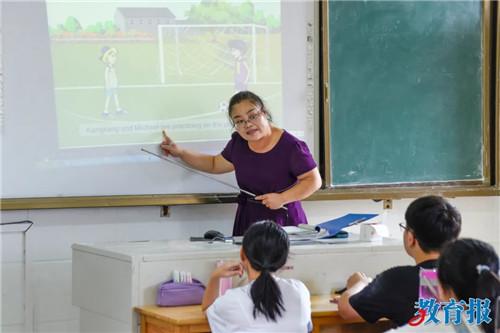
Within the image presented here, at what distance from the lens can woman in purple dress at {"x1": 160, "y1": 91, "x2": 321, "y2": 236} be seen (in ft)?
11.7

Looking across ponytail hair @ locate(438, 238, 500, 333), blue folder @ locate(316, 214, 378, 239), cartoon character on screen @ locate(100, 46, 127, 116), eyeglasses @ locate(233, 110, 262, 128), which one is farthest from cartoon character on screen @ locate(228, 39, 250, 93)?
ponytail hair @ locate(438, 238, 500, 333)

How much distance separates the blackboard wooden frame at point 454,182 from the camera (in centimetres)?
414

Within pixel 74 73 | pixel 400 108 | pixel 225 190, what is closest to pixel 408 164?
pixel 400 108

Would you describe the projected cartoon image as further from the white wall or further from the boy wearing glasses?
the boy wearing glasses

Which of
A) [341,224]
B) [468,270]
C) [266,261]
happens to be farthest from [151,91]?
[468,270]

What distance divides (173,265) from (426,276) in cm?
85

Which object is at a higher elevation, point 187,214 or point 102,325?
point 187,214

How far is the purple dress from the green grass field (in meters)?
0.27

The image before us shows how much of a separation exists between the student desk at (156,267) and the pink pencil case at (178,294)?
43 mm

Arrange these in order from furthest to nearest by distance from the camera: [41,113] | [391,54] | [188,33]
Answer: [391,54]
[188,33]
[41,113]

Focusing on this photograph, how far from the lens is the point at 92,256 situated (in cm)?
318

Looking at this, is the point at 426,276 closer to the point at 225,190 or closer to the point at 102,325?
the point at 102,325

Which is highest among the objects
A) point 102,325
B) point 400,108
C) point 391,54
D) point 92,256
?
point 391,54

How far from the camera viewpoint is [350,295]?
2.75 metres
